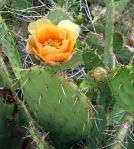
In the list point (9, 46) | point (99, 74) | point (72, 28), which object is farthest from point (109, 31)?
point (9, 46)

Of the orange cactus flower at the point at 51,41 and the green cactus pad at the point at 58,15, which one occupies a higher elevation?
the orange cactus flower at the point at 51,41

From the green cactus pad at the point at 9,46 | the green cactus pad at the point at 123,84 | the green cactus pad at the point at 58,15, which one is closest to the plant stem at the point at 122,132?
the green cactus pad at the point at 123,84

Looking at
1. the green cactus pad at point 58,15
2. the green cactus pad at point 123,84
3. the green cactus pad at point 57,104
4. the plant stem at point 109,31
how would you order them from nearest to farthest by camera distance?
the green cactus pad at point 123,84 → the green cactus pad at point 57,104 → the plant stem at point 109,31 → the green cactus pad at point 58,15

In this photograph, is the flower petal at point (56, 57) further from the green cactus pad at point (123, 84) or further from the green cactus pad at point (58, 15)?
the green cactus pad at point (58, 15)

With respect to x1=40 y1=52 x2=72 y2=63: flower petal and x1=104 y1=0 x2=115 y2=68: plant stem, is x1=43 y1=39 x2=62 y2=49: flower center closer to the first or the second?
x1=40 y1=52 x2=72 y2=63: flower petal

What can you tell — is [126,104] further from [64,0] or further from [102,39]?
[64,0]

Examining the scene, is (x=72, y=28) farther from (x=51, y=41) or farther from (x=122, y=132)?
(x=122, y=132)
